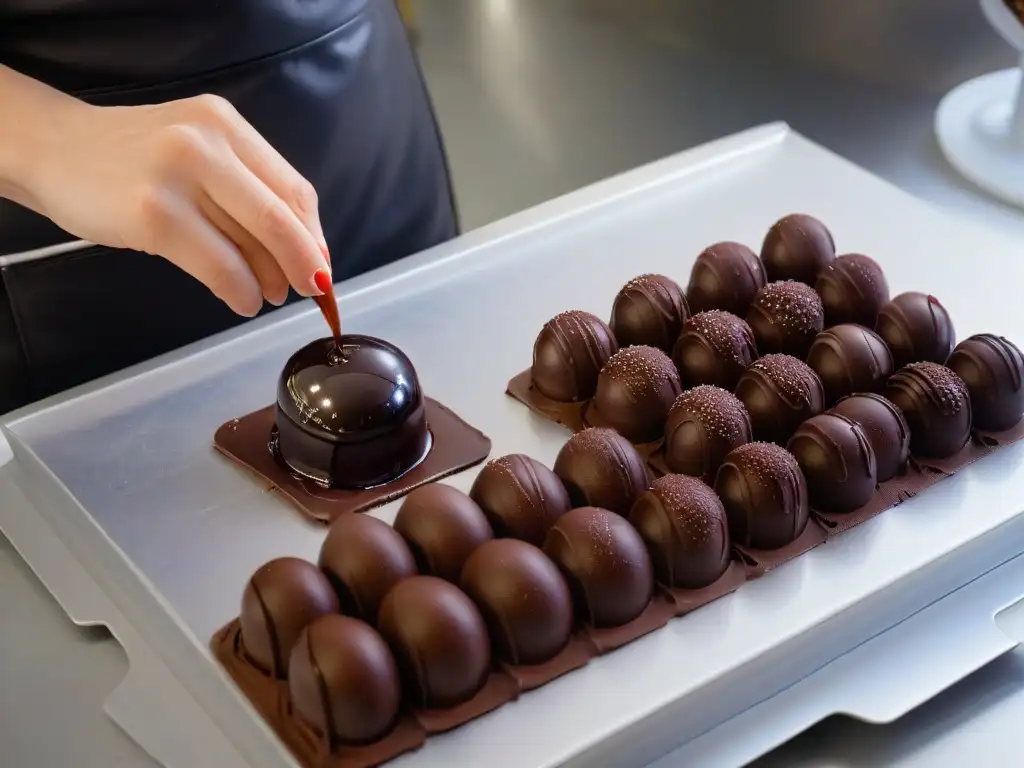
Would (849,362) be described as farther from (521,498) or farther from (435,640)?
(435,640)

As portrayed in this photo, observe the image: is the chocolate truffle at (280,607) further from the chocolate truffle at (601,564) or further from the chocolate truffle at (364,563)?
the chocolate truffle at (601,564)

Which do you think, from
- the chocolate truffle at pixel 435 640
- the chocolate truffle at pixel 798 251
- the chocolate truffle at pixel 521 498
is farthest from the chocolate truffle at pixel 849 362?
the chocolate truffle at pixel 435 640

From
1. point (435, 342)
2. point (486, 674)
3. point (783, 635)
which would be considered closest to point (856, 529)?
point (783, 635)

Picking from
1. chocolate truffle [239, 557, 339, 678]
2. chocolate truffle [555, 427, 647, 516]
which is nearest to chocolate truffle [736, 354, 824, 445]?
chocolate truffle [555, 427, 647, 516]

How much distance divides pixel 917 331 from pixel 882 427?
0.50ft

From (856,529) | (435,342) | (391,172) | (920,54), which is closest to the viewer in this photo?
(856,529)

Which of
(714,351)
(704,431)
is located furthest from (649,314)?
(704,431)

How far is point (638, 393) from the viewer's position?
42.6 inches

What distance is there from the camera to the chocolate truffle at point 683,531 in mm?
932

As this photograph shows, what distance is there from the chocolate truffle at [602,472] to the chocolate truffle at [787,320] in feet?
0.75

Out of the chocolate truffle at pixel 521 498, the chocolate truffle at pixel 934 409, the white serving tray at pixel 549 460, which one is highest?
the chocolate truffle at pixel 521 498

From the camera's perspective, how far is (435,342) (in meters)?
1.24

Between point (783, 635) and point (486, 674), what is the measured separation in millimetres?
216

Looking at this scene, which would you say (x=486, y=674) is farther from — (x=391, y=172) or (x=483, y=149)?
(x=483, y=149)
